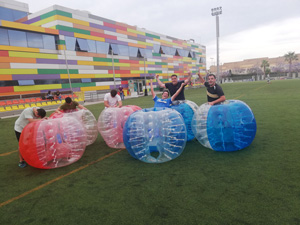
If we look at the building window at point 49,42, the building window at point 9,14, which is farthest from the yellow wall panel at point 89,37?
the building window at point 9,14

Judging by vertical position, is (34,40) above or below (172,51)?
below

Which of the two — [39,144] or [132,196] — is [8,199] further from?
[132,196]

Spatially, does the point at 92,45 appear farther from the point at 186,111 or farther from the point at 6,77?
the point at 186,111

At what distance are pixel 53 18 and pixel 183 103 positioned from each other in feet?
79.0

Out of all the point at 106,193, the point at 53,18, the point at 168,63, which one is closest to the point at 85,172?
the point at 106,193

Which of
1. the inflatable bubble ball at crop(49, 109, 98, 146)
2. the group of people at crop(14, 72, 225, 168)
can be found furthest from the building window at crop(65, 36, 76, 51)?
the inflatable bubble ball at crop(49, 109, 98, 146)

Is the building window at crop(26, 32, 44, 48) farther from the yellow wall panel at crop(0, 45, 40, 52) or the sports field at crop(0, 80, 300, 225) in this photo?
the sports field at crop(0, 80, 300, 225)

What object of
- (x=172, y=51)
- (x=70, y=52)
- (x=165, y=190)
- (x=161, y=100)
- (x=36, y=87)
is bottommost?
(x=165, y=190)

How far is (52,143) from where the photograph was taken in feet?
14.6

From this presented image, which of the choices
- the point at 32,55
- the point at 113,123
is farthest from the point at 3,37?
the point at 113,123

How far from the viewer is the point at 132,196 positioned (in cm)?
332

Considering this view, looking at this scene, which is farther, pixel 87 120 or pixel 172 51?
pixel 172 51

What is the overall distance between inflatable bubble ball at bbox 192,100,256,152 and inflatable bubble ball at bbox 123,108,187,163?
67 centimetres

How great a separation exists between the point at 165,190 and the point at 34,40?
78.9ft
